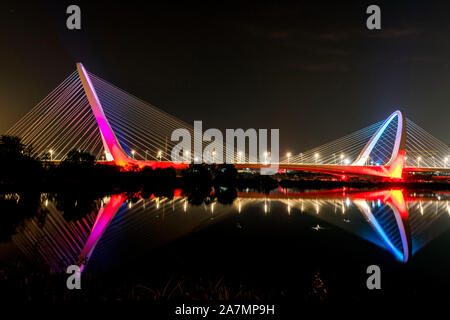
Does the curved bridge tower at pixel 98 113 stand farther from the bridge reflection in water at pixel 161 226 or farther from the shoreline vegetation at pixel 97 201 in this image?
the bridge reflection in water at pixel 161 226

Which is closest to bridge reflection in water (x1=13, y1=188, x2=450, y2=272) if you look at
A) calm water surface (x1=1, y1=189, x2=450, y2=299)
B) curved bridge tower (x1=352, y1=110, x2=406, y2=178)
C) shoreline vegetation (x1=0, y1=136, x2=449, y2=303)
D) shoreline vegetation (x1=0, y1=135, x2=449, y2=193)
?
calm water surface (x1=1, y1=189, x2=450, y2=299)

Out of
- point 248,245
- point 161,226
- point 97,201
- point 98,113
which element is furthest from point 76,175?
point 248,245

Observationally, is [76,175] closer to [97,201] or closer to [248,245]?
[97,201]

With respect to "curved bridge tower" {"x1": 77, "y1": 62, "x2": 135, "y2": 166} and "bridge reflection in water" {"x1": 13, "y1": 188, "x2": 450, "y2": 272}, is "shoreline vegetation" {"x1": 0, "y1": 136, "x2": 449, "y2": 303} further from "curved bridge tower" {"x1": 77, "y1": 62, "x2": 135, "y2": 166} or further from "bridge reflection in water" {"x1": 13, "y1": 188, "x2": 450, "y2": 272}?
"curved bridge tower" {"x1": 77, "y1": 62, "x2": 135, "y2": 166}

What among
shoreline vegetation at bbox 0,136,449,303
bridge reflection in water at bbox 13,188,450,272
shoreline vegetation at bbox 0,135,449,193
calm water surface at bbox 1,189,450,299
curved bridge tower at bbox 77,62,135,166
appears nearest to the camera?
shoreline vegetation at bbox 0,136,449,303

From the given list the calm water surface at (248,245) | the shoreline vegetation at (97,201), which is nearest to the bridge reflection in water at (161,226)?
the calm water surface at (248,245)

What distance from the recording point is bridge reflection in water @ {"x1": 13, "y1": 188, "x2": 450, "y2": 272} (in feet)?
28.4

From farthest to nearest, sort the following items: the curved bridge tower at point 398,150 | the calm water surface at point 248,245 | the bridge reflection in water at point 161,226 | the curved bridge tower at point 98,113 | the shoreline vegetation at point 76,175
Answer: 1. the curved bridge tower at point 398,150
2. the curved bridge tower at point 98,113
3. the shoreline vegetation at point 76,175
4. the bridge reflection in water at point 161,226
5. the calm water surface at point 248,245

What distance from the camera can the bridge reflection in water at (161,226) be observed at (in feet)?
28.4

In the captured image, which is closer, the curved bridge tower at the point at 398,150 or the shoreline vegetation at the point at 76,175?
the shoreline vegetation at the point at 76,175

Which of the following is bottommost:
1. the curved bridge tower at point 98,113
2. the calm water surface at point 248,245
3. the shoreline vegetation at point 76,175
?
the calm water surface at point 248,245

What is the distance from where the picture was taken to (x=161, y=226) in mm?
11977
